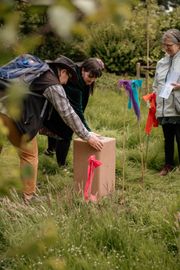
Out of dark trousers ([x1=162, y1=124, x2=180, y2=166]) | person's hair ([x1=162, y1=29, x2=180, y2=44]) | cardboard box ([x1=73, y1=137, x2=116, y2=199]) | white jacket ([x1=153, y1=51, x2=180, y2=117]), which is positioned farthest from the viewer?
dark trousers ([x1=162, y1=124, x2=180, y2=166])

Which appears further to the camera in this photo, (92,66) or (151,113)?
(151,113)

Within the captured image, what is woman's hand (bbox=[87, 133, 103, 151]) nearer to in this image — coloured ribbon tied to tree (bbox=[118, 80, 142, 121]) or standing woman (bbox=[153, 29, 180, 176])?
coloured ribbon tied to tree (bbox=[118, 80, 142, 121])

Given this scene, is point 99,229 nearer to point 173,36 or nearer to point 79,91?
point 79,91

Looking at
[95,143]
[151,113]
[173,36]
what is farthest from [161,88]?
[95,143]

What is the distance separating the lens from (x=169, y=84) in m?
5.86

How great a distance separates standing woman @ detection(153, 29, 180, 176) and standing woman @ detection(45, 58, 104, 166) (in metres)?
0.69

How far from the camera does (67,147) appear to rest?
6.31 metres

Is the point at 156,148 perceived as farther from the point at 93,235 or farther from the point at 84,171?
the point at 93,235

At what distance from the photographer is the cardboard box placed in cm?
494

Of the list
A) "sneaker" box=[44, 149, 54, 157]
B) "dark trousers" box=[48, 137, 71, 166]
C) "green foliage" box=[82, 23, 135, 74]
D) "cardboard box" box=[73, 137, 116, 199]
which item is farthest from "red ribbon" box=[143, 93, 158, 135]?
"green foliage" box=[82, 23, 135, 74]

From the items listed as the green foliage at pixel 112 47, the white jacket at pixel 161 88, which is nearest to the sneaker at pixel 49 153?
the white jacket at pixel 161 88

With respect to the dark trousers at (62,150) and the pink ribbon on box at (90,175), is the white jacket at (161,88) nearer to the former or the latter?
the dark trousers at (62,150)

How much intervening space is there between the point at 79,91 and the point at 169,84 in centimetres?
95

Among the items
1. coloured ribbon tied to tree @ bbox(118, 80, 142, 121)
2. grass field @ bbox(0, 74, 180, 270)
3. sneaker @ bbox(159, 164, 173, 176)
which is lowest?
sneaker @ bbox(159, 164, 173, 176)
